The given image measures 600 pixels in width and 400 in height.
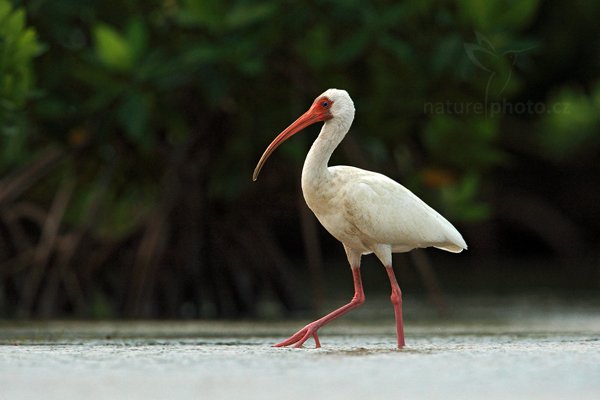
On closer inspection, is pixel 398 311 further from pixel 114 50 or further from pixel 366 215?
pixel 114 50

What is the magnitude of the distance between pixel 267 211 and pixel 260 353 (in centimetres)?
765

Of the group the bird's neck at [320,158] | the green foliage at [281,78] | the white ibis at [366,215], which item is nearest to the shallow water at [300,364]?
the white ibis at [366,215]

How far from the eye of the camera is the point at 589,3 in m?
22.0

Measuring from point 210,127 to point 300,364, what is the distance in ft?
25.6

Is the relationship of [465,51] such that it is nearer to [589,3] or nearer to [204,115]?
[204,115]

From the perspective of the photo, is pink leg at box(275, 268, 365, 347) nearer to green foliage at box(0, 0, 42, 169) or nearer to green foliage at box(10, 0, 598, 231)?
green foliage at box(0, 0, 42, 169)

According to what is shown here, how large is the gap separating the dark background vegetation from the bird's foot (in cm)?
364

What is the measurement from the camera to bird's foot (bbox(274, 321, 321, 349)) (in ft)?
30.5

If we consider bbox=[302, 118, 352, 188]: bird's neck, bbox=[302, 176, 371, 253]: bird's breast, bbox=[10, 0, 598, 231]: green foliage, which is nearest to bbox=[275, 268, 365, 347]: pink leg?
bbox=[302, 176, 371, 253]: bird's breast

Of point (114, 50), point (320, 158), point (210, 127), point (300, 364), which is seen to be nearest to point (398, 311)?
point (320, 158)

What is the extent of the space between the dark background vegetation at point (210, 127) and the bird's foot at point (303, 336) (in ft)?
11.9

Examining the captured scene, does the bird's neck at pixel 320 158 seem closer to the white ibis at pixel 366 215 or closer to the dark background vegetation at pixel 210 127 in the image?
the white ibis at pixel 366 215

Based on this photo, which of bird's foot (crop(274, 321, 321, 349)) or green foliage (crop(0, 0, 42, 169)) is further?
green foliage (crop(0, 0, 42, 169))

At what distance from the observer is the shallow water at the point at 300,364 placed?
22.9 feet
